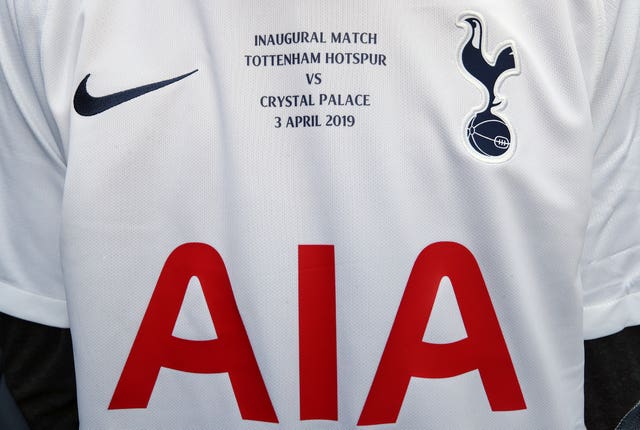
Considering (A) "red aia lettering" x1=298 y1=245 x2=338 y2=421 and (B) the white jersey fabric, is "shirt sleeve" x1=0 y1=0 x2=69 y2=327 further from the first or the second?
(A) "red aia lettering" x1=298 y1=245 x2=338 y2=421

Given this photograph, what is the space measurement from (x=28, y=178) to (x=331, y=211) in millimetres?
481

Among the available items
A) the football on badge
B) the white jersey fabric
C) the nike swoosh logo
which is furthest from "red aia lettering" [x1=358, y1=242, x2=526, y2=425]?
the nike swoosh logo

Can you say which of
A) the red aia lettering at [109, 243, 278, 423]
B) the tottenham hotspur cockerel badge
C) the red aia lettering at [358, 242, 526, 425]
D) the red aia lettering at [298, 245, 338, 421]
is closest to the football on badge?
the tottenham hotspur cockerel badge

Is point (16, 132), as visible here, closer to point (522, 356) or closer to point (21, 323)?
point (21, 323)

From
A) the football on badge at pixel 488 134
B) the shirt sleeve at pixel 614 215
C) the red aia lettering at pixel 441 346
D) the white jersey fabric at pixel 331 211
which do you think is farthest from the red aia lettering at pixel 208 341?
the shirt sleeve at pixel 614 215

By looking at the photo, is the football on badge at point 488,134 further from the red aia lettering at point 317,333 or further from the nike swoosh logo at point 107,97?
the nike swoosh logo at point 107,97

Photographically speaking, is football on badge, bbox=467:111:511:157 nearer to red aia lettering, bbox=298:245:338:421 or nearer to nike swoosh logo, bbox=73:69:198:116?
red aia lettering, bbox=298:245:338:421

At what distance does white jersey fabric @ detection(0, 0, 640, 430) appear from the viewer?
3.39 ft

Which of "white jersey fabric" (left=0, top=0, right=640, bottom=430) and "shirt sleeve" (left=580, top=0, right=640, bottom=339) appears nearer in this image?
"white jersey fabric" (left=0, top=0, right=640, bottom=430)

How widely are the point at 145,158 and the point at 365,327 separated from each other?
37 centimetres

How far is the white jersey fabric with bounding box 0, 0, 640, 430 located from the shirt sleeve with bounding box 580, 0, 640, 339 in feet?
0.22

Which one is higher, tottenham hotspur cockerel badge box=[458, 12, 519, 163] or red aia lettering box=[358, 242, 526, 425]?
tottenham hotspur cockerel badge box=[458, 12, 519, 163]

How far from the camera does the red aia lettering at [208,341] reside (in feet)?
3.45

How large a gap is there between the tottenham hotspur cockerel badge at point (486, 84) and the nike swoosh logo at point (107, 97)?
37 centimetres
